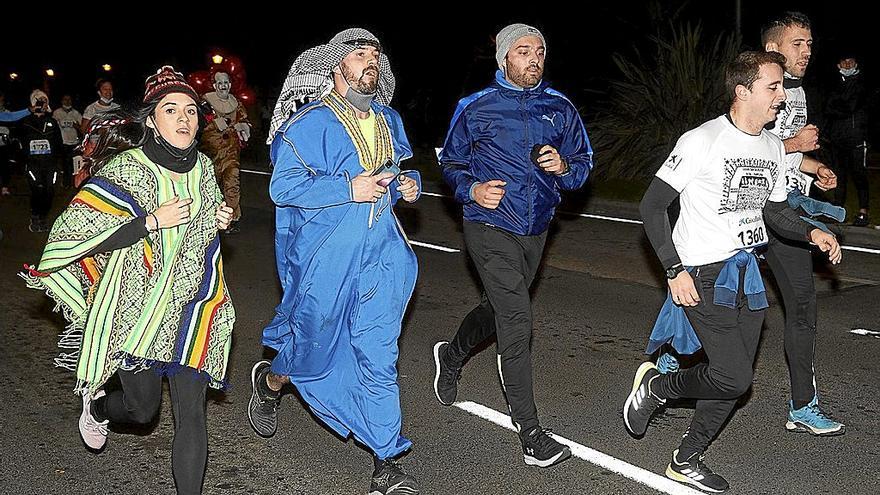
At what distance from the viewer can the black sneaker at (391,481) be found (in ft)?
15.8

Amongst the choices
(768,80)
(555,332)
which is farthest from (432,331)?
(768,80)

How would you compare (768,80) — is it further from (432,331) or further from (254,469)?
(432,331)

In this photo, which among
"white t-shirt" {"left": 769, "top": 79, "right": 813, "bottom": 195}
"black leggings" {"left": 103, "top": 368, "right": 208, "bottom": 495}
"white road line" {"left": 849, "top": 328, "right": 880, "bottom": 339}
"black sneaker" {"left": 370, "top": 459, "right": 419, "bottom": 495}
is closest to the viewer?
"black leggings" {"left": 103, "top": 368, "right": 208, "bottom": 495}

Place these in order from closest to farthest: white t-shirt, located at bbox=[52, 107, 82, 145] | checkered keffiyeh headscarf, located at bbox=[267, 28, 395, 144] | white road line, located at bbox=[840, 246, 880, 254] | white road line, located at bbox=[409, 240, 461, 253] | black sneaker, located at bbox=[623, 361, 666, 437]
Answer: checkered keffiyeh headscarf, located at bbox=[267, 28, 395, 144], black sneaker, located at bbox=[623, 361, 666, 437], white road line, located at bbox=[840, 246, 880, 254], white road line, located at bbox=[409, 240, 461, 253], white t-shirt, located at bbox=[52, 107, 82, 145]

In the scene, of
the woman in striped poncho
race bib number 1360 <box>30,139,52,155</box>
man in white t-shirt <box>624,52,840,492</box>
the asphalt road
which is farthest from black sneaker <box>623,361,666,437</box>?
race bib number 1360 <box>30,139,52,155</box>

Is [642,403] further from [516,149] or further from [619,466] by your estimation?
[516,149]

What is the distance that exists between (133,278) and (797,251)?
10.3 feet

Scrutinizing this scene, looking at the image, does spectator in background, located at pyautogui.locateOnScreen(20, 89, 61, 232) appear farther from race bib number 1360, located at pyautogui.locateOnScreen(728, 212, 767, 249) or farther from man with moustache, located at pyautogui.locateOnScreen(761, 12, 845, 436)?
race bib number 1360, located at pyautogui.locateOnScreen(728, 212, 767, 249)

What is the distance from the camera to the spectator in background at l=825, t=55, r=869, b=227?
11.9m

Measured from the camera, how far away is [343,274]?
4.84 metres

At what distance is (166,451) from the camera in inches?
219

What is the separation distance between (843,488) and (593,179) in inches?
497

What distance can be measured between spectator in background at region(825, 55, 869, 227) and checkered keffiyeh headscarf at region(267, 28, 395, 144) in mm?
8073

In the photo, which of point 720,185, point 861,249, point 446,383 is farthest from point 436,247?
point 720,185
